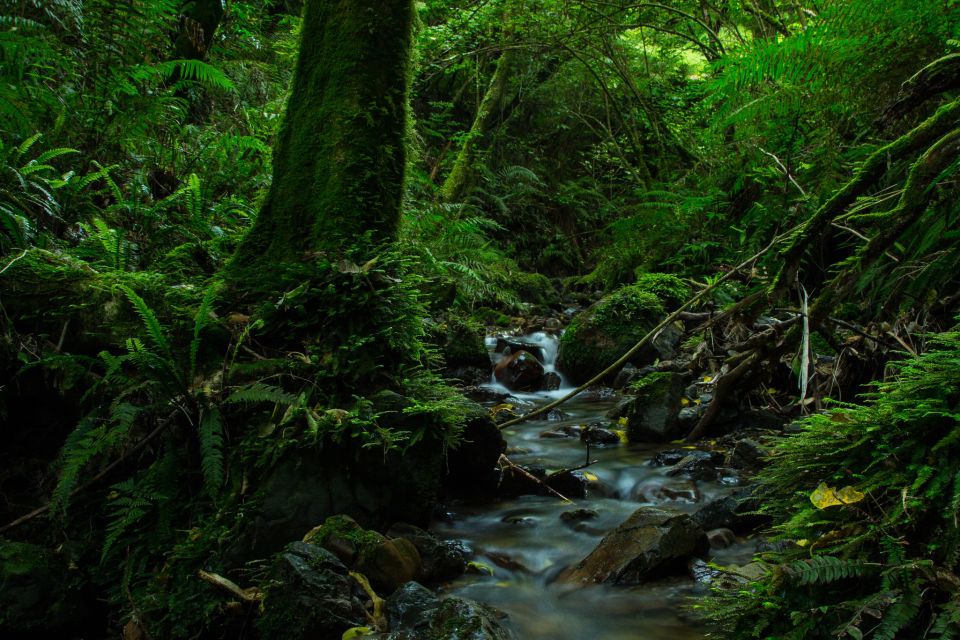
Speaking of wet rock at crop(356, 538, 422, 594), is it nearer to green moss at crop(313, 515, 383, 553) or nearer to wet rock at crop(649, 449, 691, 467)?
green moss at crop(313, 515, 383, 553)

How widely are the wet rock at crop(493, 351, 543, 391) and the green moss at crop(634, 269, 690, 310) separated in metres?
2.24

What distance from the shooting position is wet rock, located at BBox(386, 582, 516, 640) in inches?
80.6

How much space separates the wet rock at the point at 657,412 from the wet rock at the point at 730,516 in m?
1.68

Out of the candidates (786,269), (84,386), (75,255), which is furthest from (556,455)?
(75,255)

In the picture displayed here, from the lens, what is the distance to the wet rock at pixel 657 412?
495 centimetres

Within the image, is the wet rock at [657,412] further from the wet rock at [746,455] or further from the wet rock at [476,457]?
the wet rock at [476,457]

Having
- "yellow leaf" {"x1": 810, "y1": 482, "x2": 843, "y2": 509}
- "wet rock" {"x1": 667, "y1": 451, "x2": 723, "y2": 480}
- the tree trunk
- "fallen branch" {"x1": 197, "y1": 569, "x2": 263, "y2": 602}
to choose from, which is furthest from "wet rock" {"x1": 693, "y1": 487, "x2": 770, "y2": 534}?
the tree trunk

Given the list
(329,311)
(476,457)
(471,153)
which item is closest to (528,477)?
(476,457)

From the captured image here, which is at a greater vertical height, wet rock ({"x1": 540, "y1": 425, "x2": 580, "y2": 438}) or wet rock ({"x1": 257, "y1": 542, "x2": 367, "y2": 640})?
wet rock ({"x1": 257, "y1": 542, "x2": 367, "y2": 640})

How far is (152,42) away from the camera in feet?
18.2

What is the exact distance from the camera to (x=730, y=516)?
318cm

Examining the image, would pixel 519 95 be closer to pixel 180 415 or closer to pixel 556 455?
pixel 556 455

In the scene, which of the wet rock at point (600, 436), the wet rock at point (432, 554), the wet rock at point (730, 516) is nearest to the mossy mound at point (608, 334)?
the wet rock at point (600, 436)

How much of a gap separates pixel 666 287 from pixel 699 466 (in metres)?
4.52
